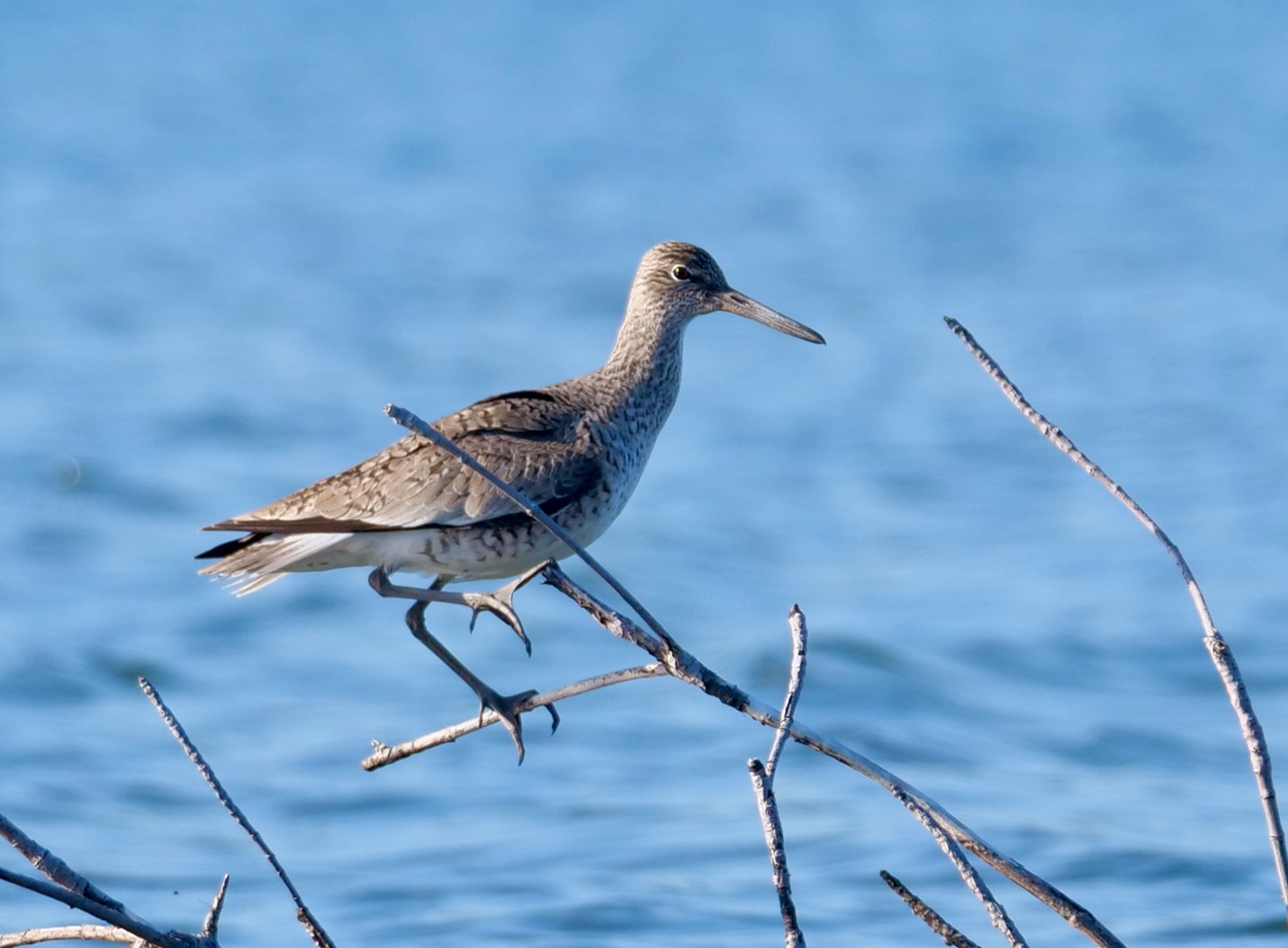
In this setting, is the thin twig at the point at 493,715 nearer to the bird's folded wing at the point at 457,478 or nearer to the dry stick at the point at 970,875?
the dry stick at the point at 970,875

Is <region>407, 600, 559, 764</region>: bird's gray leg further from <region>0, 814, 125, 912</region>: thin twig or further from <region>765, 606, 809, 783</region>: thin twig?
<region>765, 606, 809, 783</region>: thin twig

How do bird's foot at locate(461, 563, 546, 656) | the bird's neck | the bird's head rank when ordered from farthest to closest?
the bird's head < the bird's neck < bird's foot at locate(461, 563, 546, 656)

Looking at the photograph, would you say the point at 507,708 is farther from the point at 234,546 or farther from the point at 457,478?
the point at 234,546

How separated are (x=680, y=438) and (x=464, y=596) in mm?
15691

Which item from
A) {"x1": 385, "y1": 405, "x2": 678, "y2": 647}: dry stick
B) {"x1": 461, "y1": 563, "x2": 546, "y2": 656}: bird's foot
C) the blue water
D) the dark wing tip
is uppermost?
the blue water

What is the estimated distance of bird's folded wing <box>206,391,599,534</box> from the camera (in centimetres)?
782

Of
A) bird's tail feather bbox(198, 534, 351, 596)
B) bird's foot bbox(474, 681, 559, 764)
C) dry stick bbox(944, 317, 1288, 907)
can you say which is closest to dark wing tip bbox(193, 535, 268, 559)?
bird's tail feather bbox(198, 534, 351, 596)

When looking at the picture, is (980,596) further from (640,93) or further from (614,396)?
(640,93)

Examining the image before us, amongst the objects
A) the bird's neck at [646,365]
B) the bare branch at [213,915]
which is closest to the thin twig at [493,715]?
the bare branch at [213,915]

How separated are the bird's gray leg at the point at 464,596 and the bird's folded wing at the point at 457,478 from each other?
0.85ft

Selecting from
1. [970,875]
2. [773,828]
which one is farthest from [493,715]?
[970,875]

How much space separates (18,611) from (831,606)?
24.4ft

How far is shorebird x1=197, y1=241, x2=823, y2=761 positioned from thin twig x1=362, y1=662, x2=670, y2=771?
0.71 m

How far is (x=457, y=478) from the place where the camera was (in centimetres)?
794
